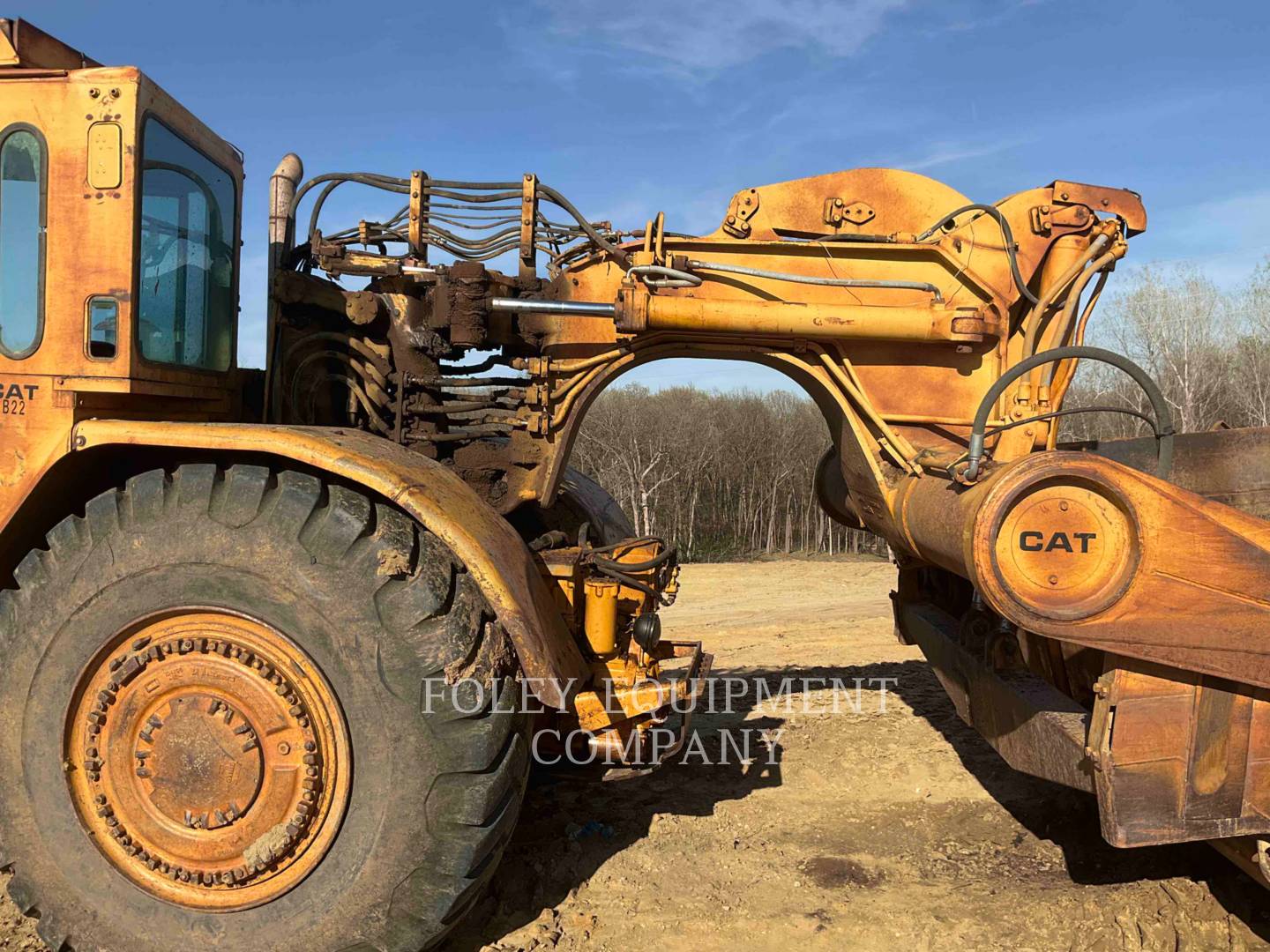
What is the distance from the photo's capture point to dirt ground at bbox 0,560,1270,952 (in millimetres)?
3236

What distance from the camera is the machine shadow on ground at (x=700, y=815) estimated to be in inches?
134

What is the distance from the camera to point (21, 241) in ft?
10.2

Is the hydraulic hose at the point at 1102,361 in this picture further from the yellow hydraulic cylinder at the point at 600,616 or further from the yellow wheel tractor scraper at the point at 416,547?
the yellow hydraulic cylinder at the point at 600,616

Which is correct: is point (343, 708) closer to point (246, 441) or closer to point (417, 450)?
point (246, 441)

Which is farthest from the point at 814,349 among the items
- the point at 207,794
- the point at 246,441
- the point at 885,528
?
the point at 207,794

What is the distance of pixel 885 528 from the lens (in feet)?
13.5

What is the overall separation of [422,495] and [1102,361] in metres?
2.30

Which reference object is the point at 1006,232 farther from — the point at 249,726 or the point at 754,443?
the point at 754,443

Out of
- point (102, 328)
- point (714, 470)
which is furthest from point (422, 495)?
point (714, 470)

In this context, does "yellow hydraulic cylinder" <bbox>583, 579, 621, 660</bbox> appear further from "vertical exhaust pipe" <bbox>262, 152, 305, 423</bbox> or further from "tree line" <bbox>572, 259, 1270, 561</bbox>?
"tree line" <bbox>572, 259, 1270, 561</bbox>

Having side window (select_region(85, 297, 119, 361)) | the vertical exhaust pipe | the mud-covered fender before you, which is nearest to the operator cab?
side window (select_region(85, 297, 119, 361))

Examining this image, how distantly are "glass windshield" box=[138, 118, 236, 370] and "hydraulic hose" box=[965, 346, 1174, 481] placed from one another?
9.24 ft

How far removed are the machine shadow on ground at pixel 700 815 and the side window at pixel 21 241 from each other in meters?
2.51

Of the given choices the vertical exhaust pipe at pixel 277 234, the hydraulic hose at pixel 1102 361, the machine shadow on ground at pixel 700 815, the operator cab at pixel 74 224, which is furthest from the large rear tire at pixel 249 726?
the hydraulic hose at pixel 1102 361
